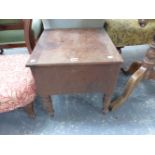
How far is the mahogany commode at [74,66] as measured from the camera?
88 cm

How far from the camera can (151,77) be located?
1211 mm

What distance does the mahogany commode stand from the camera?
2.89 ft

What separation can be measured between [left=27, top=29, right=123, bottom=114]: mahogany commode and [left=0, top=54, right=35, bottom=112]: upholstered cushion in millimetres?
64

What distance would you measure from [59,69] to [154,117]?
0.65 metres

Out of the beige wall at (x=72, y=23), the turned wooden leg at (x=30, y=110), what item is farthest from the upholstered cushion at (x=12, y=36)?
the turned wooden leg at (x=30, y=110)

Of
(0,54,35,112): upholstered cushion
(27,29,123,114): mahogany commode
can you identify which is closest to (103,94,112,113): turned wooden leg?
(27,29,123,114): mahogany commode

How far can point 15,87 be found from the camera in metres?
0.94

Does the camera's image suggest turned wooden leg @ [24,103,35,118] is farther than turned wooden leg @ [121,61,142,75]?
No

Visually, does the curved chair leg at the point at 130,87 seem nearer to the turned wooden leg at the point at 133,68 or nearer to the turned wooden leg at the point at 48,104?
the turned wooden leg at the point at 133,68

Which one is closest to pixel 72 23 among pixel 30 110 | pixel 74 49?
pixel 74 49

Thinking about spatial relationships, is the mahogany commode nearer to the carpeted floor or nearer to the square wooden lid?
the square wooden lid

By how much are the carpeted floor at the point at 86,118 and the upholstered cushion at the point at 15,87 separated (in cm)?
18
